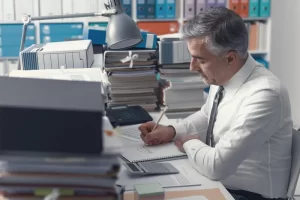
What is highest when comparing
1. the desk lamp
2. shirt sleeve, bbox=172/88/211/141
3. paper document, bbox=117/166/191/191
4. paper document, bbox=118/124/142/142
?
the desk lamp

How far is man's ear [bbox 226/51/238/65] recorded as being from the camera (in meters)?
1.78

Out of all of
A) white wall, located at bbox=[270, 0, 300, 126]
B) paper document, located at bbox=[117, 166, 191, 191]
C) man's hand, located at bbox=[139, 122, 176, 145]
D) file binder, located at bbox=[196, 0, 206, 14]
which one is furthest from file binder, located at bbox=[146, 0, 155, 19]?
paper document, located at bbox=[117, 166, 191, 191]

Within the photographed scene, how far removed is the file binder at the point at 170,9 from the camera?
405 cm

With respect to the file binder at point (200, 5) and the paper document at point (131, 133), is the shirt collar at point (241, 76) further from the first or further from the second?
the file binder at point (200, 5)

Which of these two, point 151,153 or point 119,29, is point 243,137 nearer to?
point 151,153

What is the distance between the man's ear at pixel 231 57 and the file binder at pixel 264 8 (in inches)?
102

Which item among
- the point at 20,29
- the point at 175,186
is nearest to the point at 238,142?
the point at 175,186

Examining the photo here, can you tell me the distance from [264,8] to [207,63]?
2.61m

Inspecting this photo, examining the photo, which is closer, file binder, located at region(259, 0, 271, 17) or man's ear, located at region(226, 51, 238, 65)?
man's ear, located at region(226, 51, 238, 65)

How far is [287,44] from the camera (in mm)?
4441

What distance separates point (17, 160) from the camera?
889 mm

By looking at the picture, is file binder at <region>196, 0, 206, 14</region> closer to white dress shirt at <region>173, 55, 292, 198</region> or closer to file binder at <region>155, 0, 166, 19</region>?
file binder at <region>155, 0, 166, 19</region>

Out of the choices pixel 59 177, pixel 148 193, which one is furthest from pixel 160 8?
pixel 59 177

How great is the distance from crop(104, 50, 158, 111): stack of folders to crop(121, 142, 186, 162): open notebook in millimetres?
603
